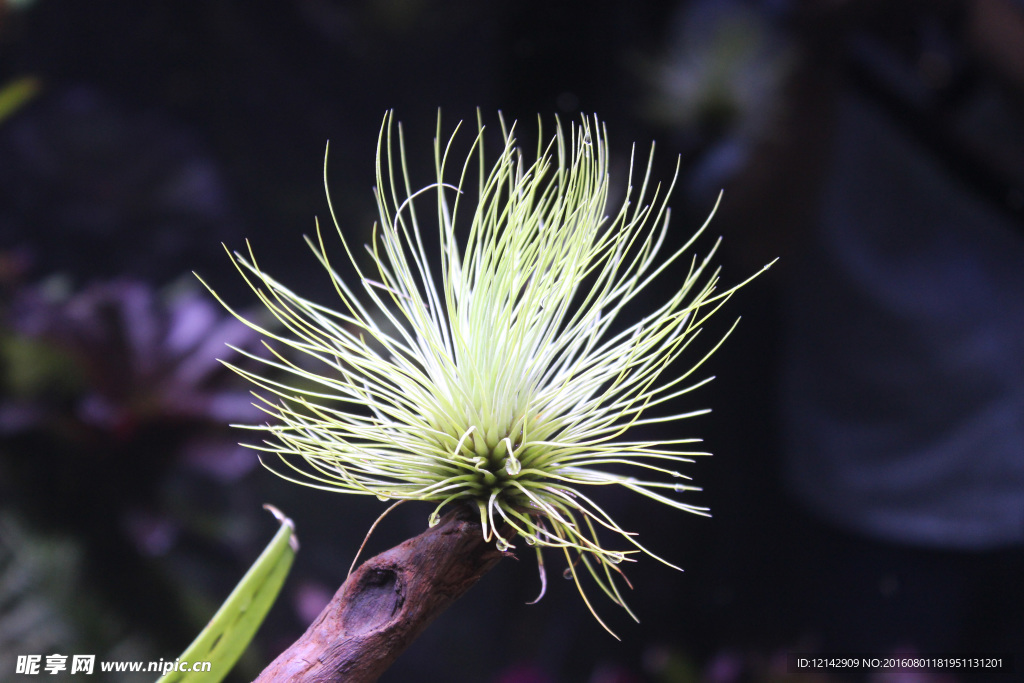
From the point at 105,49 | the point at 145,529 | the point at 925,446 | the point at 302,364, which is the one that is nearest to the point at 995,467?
the point at 925,446

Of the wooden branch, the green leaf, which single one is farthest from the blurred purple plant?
the wooden branch

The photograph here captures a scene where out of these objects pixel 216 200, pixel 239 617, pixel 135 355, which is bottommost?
pixel 239 617

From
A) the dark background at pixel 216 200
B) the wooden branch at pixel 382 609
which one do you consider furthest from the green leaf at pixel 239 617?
the dark background at pixel 216 200

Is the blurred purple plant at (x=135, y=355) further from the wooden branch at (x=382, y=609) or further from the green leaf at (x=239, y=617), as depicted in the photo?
the wooden branch at (x=382, y=609)

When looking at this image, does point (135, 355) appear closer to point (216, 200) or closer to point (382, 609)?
point (216, 200)

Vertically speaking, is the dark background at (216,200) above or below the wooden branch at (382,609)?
above

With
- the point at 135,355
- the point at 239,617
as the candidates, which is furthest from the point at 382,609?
the point at 135,355
